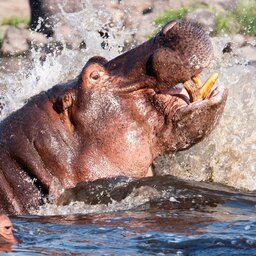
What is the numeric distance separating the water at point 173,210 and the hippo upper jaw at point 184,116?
0.26 meters

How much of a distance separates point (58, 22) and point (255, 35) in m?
3.30

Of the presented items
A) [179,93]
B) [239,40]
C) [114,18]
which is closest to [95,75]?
[179,93]

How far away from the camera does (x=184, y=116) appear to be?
592 cm

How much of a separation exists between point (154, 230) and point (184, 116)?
1.31 meters

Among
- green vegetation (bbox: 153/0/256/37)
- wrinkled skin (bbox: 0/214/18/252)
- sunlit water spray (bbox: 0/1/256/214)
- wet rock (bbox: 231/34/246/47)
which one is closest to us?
wrinkled skin (bbox: 0/214/18/252)

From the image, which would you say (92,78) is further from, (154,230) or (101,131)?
(154,230)

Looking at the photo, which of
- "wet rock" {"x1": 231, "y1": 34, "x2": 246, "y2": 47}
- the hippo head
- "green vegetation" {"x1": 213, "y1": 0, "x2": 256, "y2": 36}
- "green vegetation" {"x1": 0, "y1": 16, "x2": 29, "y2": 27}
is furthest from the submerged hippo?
"green vegetation" {"x1": 0, "y1": 16, "x2": 29, "y2": 27}

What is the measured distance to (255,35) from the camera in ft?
53.0

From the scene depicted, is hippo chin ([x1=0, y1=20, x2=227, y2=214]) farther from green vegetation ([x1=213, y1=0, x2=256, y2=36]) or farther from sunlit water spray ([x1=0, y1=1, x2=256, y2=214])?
green vegetation ([x1=213, y1=0, x2=256, y2=36])

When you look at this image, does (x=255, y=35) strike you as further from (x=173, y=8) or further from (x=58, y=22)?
(x=58, y=22)

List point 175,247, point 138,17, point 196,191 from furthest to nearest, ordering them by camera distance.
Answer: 1. point 138,17
2. point 196,191
3. point 175,247

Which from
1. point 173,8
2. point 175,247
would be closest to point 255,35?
point 173,8

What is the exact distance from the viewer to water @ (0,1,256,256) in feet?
14.6

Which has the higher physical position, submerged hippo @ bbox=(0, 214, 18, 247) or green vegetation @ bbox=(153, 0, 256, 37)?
green vegetation @ bbox=(153, 0, 256, 37)
